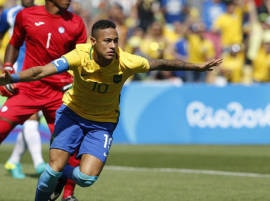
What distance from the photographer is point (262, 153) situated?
17906 mm

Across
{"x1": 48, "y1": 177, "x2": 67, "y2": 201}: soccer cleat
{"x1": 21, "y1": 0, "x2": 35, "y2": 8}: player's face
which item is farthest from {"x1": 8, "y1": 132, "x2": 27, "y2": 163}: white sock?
{"x1": 48, "y1": 177, "x2": 67, "y2": 201}: soccer cleat

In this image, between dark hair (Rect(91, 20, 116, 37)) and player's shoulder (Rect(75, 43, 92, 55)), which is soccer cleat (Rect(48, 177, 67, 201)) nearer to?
player's shoulder (Rect(75, 43, 92, 55))

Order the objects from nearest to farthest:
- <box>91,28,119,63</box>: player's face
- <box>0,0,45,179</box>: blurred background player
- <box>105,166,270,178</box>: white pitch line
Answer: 1. <box>91,28,119,63</box>: player's face
2. <box>0,0,45,179</box>: blurred background player
3. <box>105,166,270,178</box>: white pitch line

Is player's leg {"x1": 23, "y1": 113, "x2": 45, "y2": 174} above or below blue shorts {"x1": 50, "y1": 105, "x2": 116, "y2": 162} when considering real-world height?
below

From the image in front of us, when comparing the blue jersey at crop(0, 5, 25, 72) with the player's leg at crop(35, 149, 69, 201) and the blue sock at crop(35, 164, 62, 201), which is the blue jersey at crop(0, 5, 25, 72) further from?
the blue sock at crop(35, 164, 62, 201)

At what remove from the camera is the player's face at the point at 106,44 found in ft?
30.9

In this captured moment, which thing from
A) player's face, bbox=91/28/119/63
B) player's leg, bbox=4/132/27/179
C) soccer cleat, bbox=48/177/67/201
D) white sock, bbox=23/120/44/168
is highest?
player's face, bbox=91/28/119/63

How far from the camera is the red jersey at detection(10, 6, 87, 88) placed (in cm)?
1147

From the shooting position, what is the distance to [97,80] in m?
9.58

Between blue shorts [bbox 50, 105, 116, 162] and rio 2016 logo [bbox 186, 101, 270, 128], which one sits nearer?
blue shorts [bbox 50, 105, 116, 162]

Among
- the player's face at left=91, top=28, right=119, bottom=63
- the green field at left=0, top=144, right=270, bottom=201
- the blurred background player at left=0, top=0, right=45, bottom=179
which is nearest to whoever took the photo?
the player's face at left=91, top=28, right=119, bottom=63

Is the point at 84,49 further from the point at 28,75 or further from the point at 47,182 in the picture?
the point at 47,182

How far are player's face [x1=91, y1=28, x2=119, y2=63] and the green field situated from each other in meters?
2.32

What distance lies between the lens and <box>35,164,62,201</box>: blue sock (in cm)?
955
